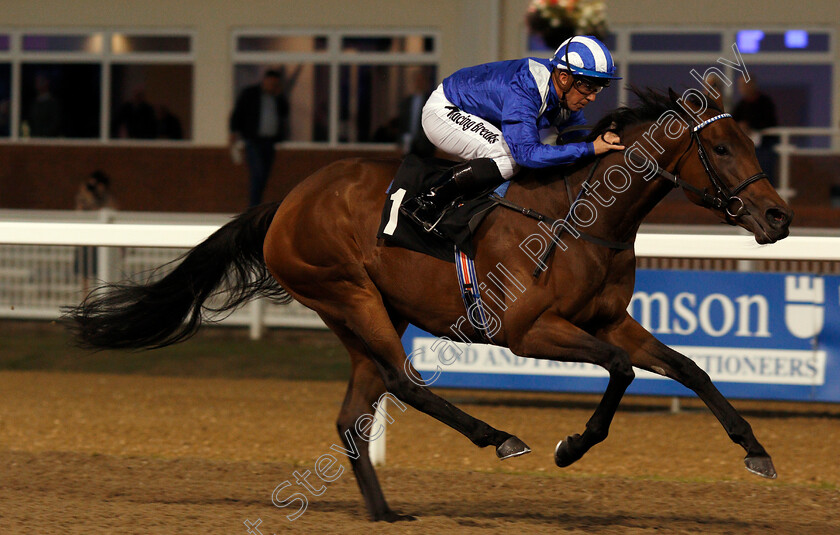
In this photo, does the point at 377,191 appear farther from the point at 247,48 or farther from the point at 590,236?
the point at 247,48

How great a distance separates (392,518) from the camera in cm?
422

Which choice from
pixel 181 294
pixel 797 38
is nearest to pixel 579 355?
pixel 181 294

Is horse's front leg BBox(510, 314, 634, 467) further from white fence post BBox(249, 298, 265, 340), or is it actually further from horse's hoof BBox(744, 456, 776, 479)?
white fence post BBox(249, 298, 265, 340)

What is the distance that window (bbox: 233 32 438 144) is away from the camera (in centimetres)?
1214

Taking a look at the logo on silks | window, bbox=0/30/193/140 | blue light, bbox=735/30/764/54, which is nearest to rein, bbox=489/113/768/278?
the logo on silks

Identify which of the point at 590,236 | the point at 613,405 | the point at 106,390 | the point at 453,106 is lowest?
the point at 106,390

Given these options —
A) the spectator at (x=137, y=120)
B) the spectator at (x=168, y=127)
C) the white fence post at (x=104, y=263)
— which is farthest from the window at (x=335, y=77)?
the white fence post at (x=104, y=263)

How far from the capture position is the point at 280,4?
12188 millimetres

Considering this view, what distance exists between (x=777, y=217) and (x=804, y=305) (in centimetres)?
280

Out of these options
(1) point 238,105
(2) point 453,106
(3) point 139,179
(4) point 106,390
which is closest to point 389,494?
(2) point 453,106

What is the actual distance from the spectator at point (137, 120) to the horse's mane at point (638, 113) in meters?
8.93

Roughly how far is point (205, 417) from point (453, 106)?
309 centimetres

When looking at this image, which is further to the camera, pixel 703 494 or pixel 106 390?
pixel 106 390

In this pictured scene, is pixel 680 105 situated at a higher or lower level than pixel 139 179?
higher
